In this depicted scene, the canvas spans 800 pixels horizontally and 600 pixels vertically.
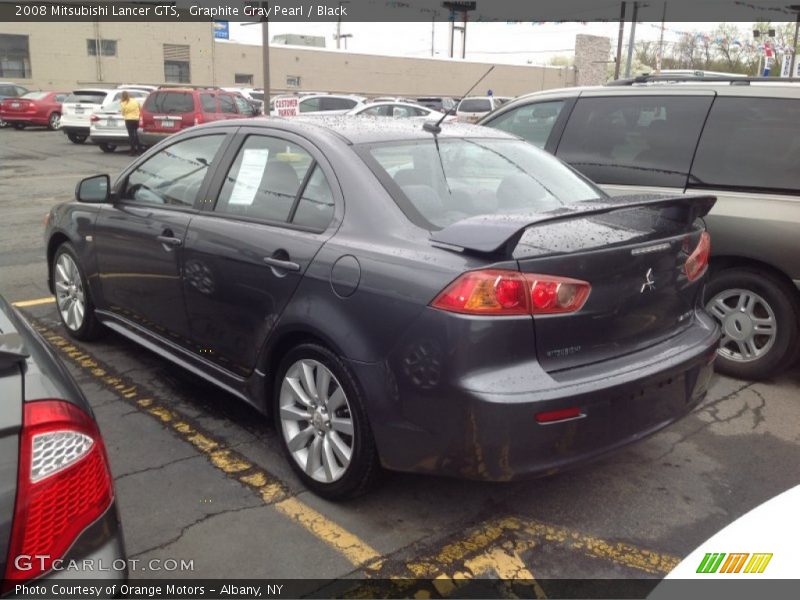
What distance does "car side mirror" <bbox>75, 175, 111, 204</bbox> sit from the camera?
16.0 feet

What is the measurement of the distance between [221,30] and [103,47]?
6597 mm

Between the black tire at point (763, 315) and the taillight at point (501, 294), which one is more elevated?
the taillight at point (501, 294)

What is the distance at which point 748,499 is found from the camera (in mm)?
3482

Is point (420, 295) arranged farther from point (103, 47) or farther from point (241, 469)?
point (103, 47)

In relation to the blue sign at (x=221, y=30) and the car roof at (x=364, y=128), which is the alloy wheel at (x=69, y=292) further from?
the blue sign at (x=221, y=30)

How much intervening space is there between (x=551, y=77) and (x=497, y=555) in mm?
62983

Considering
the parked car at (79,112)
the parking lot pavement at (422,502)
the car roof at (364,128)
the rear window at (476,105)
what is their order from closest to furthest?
the parking lot pavement at (422,502) → the car roof at (364,128) → the parked car at (79,112) → the rear window at (476,105)

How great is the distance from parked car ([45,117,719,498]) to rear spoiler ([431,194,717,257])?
11 millimetres

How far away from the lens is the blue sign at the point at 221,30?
42.7 m

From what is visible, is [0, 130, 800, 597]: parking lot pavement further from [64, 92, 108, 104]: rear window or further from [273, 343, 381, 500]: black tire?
[64, 92, 108, 104]: rear window

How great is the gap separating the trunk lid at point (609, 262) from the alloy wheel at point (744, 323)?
170cm

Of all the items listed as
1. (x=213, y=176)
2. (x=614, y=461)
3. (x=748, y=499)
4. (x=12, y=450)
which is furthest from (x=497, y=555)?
(x=213, y=176)

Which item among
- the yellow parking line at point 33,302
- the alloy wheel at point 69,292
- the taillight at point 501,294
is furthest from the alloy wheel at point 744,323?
the yellow parking line at point 33,302

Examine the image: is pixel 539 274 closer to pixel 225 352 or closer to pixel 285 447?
pixel 285 447
